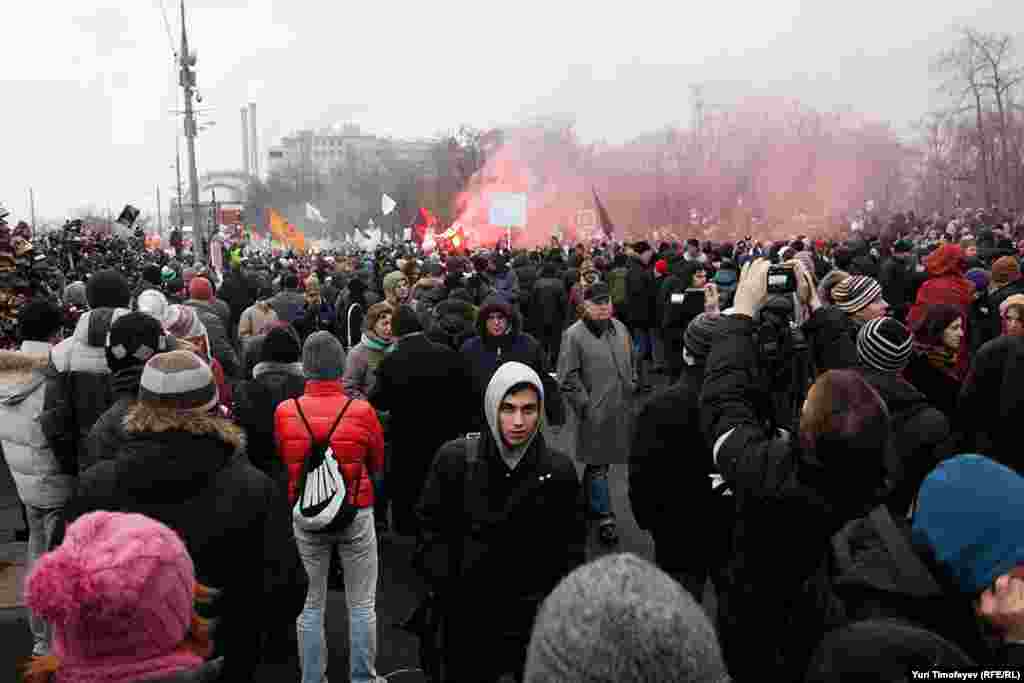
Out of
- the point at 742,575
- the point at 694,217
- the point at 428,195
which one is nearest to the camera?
the point at 742,575

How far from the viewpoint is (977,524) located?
7.43ft

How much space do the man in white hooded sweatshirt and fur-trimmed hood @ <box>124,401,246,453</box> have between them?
1.09 meters

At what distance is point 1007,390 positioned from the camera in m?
5.31

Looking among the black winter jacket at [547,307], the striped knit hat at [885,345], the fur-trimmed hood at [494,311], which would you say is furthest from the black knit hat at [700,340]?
the black winter jacket at [547,307]

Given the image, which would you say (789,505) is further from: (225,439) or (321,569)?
(321,569)

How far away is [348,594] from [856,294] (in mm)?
3435

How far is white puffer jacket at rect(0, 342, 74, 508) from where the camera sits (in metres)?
5.68

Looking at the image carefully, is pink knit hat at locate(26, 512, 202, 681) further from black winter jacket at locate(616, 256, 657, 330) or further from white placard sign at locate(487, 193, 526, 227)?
white placard sign at locate(487, 193, 526, 227)

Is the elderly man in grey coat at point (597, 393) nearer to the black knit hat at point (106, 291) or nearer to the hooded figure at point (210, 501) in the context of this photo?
the black knit hat at point (106, 291)

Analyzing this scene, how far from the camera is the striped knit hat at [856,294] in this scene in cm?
626

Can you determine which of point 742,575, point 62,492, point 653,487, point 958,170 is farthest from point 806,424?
point 958,170

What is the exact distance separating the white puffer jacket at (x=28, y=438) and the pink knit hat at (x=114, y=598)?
3.73 m

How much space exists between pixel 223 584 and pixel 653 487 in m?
2.16

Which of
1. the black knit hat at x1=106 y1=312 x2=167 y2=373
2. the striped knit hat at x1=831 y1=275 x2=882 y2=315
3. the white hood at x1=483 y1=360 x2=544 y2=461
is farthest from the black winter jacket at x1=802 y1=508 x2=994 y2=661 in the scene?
the striped knit hat at x1=831 y1=275 x2=882 y2=315
